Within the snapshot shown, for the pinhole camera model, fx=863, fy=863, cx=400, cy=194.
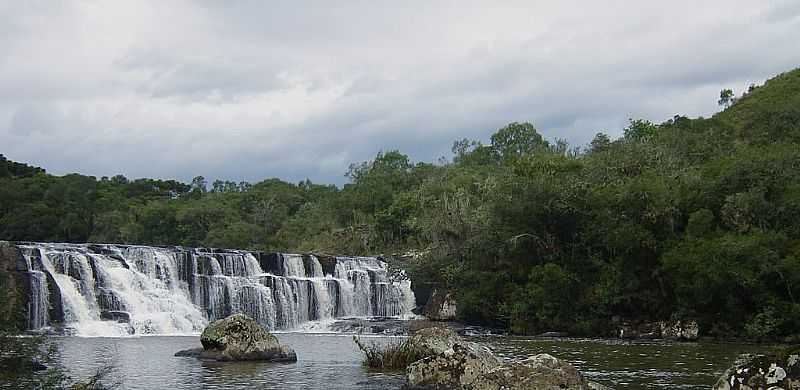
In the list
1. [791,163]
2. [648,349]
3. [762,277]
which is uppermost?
[791,163]

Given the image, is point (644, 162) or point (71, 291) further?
point (644, 162)

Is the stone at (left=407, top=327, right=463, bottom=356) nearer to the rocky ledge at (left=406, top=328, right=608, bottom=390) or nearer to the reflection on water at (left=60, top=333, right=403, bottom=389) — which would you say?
the rocky ledge at (left=406, top=328, right=608, bottom=390)

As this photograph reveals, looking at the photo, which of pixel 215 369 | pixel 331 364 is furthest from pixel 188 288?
pixel 215 369

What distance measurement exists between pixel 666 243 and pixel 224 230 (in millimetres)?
56510

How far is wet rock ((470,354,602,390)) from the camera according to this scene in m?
15.9

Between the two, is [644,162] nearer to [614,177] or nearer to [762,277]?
[614,177]

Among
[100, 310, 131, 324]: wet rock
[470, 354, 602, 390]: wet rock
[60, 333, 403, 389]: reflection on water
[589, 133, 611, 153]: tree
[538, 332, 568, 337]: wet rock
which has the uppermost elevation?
[589, 133, 611, 153]: tree

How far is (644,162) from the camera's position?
177 feet

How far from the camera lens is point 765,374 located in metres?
13.0

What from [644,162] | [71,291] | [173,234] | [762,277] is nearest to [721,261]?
[762,277]

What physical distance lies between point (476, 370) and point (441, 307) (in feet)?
114

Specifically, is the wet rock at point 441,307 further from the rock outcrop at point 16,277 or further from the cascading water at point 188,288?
the rock outcrop at point 16,277

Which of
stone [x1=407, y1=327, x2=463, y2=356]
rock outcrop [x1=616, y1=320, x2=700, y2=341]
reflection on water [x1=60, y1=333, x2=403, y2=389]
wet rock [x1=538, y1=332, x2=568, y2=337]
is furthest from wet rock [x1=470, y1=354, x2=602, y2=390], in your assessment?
wet rock [x1=538, y1=332, x2=568, y2=337]

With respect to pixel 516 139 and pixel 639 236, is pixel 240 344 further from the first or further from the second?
pixel 516 139
